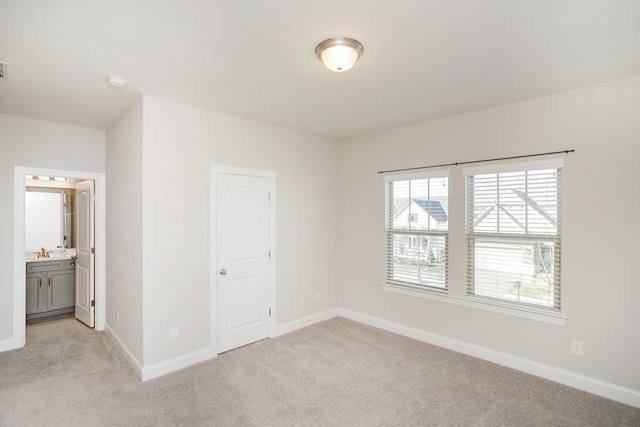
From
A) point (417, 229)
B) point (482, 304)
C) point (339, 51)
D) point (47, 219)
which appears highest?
point (339, 51)

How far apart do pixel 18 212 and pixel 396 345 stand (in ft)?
15.3

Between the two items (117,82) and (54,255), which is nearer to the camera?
(117,82)

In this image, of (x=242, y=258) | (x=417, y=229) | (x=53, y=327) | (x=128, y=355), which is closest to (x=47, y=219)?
(x=53, y=327)

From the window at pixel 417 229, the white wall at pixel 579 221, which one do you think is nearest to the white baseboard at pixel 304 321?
the window at pixel 417 229

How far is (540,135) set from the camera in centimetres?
306

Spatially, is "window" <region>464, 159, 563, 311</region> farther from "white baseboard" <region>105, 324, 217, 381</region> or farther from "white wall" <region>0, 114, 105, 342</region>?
"white wall" <region>0, 114, 105, 342</region>

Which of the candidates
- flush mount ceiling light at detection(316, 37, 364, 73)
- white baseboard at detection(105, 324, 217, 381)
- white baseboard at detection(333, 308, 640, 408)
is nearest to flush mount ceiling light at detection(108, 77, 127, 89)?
flush mount ceiling light at detection(316, 37, 364, 73)

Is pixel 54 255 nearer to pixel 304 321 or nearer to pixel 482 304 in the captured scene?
pixel 304 321

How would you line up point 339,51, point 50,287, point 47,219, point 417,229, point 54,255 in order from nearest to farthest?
1. point 339,51
2. point 417,229
3. point 50,287
4. point 54,255
5. point 47,219

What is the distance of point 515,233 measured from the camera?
3.21 m

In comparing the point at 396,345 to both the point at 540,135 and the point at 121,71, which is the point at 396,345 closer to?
the point at 540,135

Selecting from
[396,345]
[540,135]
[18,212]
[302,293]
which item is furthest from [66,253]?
[540,135]

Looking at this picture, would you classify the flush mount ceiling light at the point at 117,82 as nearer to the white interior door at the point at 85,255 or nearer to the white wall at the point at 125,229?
the white wall at the point at 125,229

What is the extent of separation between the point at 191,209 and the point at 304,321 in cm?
219
